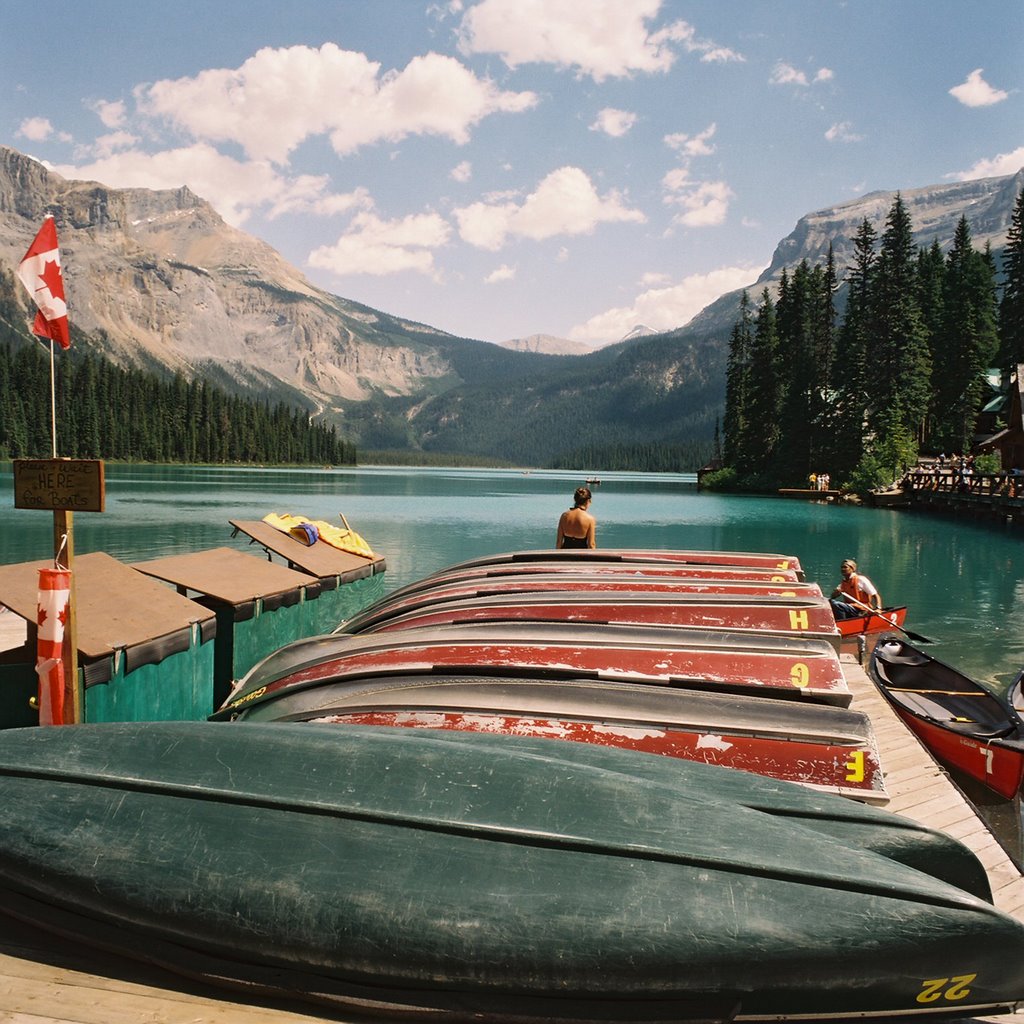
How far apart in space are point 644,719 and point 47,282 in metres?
4.84

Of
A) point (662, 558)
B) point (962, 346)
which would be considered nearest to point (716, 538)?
point (662, 558)

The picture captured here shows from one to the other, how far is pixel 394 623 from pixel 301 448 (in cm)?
18068

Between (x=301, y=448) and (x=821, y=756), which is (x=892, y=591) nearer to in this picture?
(x=821, y=756)

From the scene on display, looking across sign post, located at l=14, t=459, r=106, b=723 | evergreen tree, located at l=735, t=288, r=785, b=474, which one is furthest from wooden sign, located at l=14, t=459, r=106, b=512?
evergreen tree, located at l=735, t=288, r=785, b=474

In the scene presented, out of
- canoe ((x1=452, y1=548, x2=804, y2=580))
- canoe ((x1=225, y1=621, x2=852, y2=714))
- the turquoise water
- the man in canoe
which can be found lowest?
the turquoise water

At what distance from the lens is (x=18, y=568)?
643 centimetres

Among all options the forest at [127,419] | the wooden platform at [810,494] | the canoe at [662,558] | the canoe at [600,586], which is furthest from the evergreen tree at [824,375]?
the forest at [127,419]

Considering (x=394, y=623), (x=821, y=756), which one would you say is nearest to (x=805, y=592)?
(x=821, y=756)

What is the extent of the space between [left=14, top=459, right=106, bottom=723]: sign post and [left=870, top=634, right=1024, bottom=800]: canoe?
27.0ft

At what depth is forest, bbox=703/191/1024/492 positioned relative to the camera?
226 feet

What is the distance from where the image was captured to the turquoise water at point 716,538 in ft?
74.8

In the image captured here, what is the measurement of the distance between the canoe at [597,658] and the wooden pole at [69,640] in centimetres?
96

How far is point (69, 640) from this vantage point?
5488 millimetres

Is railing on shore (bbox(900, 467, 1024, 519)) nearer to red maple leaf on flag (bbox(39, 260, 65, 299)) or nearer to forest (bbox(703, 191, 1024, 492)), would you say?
forest (bbox(703, 191, 1024, 492))
